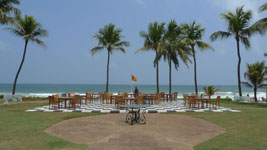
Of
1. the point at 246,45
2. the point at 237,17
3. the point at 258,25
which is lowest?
the point at 246,45

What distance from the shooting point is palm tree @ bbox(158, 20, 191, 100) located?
20469 millimetres

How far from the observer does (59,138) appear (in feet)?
15.7

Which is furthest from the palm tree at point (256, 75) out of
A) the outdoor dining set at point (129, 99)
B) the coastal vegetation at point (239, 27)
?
the outdoor dining set at point (129, 99)

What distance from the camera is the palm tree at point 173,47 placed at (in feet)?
67.2

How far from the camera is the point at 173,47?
20.4m

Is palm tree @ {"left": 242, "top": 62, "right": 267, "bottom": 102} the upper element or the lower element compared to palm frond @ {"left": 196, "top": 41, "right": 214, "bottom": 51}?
lower

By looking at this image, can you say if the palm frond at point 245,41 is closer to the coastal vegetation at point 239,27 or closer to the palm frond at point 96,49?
the coastal vegetation at point 239,27

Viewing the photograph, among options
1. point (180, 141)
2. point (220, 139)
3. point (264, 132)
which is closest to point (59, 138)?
point (180, 141)

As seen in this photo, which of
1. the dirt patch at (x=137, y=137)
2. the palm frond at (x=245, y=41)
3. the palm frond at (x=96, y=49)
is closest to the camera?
the dirt patch at (x=137, y=137)

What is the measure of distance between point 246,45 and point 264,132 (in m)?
16.6

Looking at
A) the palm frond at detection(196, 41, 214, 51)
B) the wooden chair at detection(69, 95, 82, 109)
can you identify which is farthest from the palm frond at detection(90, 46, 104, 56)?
the palm frond at detection(196, 41, 214, 51)

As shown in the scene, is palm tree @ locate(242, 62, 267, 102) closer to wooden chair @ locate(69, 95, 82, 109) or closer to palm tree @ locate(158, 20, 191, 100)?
palm tree @ locate(158, 20, 191, 100)

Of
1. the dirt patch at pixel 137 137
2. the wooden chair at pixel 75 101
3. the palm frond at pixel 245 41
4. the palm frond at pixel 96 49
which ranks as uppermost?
the palm frond at pixel 245 41

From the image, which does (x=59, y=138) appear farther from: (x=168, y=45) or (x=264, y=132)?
(x=168, y=45)
